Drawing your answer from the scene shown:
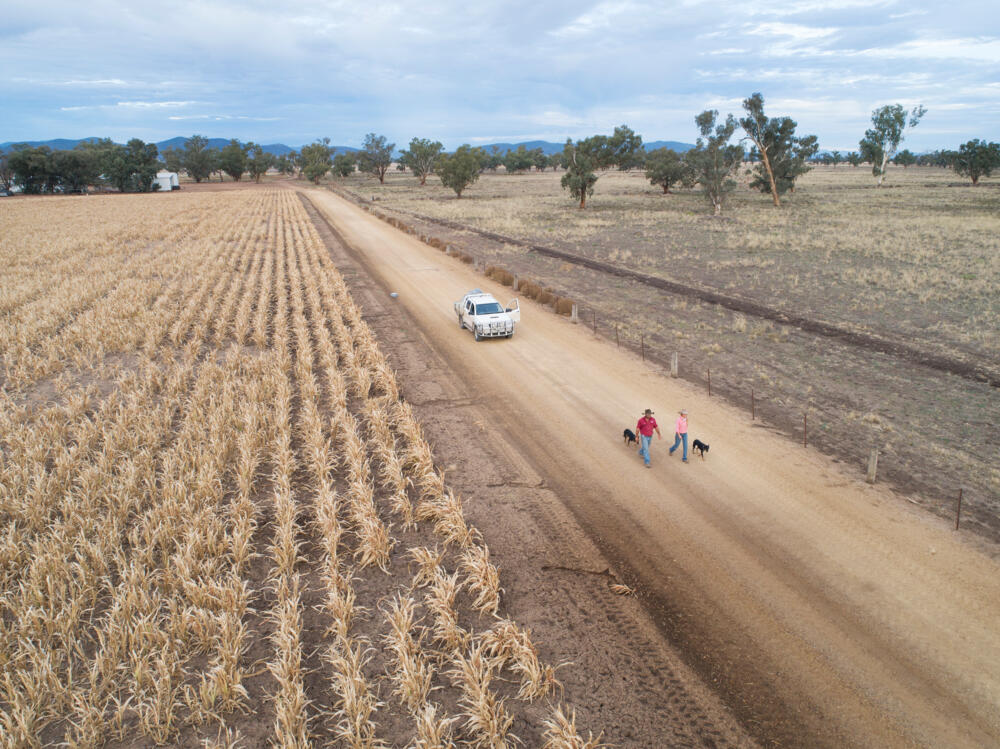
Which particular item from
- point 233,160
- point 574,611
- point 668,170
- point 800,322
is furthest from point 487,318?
point 233,160

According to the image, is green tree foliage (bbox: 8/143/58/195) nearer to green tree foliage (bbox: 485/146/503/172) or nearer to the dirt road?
green tree foliage (bbox: 485/146/503/172)

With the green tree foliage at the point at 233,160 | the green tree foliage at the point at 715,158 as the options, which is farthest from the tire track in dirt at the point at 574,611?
the green tree foliage at the point at 233,160

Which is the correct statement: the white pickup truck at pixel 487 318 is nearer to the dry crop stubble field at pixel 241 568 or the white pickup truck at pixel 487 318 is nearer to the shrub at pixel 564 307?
the shrub at pixel 564 307

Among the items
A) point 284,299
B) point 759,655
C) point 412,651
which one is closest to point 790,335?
point 759,655

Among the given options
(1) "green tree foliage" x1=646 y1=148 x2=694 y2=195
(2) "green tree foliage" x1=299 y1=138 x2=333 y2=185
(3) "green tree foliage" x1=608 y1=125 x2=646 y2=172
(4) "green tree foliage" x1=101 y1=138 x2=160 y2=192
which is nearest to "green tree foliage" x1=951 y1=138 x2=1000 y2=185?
(1) "green tree foliage" x1=646 y1=148 x2=694 y2=195

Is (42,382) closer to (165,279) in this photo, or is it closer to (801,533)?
(165,279)
